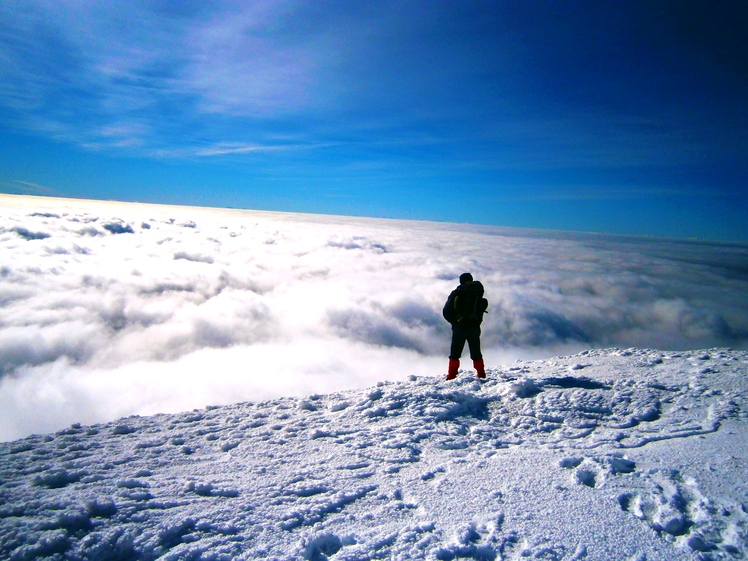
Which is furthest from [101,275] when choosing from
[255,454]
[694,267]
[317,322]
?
[694,267]

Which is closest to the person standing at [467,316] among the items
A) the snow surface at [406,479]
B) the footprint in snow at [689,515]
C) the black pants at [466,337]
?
the black pants at [466,337]

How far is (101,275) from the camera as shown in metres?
82.2

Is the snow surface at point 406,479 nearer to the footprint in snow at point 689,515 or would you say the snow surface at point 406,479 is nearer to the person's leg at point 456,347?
the footprint in snow at point 689,515

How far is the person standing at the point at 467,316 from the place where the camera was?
8.00 m

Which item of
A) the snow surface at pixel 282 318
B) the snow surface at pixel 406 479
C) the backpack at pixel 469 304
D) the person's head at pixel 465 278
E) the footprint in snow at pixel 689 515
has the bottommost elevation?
the snow surface at pixel 282 318

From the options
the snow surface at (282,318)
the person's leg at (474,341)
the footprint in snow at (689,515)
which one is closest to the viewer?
the footprint in snow at (689,515)

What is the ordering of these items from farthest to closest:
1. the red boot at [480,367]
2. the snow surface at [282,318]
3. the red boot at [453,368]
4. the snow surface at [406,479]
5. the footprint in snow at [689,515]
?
1. the snow surface at [282,318]
2. the red boot at [453,368]
3. the red boot at [480,367]
4. the snow surface at [406,479]
5. the footprint in snow at [689,515]

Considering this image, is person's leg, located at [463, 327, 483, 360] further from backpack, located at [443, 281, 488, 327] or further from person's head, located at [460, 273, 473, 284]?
person's head, located at [460, 273, 473, 284]

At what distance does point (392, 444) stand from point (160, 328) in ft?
247

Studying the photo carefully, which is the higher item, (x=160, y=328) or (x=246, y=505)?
(x=246, y=505)

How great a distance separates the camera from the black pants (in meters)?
8.07

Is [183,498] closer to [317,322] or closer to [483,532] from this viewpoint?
[483,532]

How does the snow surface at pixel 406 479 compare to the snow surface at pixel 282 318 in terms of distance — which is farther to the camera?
the snow surface at pixel 282 318

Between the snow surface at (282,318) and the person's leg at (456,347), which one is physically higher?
the person's leg at (456,347)
